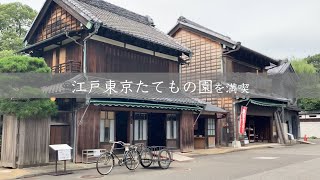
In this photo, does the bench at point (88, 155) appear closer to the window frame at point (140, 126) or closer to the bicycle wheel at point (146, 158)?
the bicycle wheel at point (146, 158)

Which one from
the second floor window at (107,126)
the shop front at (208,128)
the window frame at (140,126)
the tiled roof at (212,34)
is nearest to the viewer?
the second floor window at (107,126)

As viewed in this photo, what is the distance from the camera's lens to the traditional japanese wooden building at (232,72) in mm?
25922

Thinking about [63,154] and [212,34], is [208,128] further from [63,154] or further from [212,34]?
[63,154]

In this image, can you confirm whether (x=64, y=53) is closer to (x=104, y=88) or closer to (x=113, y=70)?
Result: (x=113, y=70)

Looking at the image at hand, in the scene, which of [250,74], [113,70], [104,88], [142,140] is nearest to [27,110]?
[104,88]

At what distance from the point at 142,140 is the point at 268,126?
51.1 ft

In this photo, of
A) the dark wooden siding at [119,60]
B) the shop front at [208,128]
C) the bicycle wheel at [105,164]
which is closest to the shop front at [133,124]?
the shop front at [208,128]

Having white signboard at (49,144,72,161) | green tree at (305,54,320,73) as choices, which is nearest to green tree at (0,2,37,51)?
white signboard at (49,144,72,161)

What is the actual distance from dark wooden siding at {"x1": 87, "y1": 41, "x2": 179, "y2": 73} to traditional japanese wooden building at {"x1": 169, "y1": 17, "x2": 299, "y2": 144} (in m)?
5.71

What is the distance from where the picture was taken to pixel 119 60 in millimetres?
18969

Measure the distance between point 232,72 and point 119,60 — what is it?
39.3 ft

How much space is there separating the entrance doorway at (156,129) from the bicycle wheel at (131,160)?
7.54 m

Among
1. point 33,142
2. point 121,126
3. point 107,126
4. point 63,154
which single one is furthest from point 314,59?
point 63,154

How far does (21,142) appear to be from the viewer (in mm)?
13117
